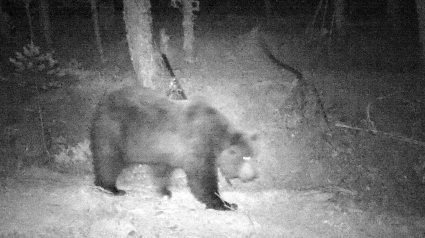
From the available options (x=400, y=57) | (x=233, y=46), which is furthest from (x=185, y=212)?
(x=400, y=57)

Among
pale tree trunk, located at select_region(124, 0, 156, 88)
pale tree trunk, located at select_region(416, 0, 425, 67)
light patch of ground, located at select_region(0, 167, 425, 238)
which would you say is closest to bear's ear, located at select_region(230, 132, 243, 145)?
light patch of ground, located at select_region(0, 167, 425, 238)

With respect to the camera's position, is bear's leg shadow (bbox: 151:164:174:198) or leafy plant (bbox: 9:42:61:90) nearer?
bear's leg shadow (bbox: 151:164:174:198)

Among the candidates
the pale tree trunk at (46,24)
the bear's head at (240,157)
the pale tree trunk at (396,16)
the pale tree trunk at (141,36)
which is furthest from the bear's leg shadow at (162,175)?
the pale tree trunk at (396,16)

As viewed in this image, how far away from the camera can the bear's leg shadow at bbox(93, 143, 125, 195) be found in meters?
5.96

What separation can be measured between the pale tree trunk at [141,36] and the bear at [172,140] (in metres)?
1.99

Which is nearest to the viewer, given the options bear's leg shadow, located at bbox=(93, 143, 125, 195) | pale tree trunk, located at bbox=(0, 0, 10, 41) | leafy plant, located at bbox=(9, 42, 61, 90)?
bear's leg shadow, located at bbox=(93, 143, 125, 195)

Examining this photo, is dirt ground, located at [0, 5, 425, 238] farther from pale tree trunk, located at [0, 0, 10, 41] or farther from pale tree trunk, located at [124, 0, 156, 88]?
pale tree trunk, located at [0, 0, 10, 41]

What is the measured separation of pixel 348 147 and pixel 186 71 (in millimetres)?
5220

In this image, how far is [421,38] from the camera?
8.74 meters

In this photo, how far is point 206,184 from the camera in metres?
5.57

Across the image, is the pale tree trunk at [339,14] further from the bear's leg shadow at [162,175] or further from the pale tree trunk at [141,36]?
the bear's leg shadow at [162,175]

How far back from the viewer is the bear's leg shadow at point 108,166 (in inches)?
235

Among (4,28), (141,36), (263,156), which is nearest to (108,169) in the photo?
(263,156)

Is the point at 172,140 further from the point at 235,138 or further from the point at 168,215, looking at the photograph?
the point at 168,215
